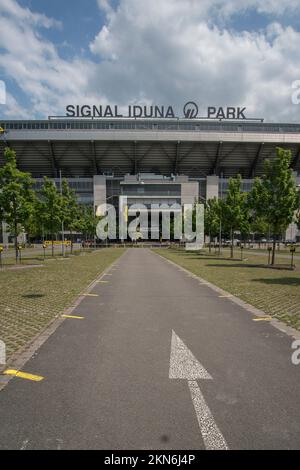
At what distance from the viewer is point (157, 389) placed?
389 centimetres

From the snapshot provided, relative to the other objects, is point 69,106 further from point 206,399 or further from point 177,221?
point 206,399

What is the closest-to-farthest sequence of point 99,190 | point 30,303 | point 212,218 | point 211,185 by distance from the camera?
point 30,303, point 212,218, point 99,190, point 211,185

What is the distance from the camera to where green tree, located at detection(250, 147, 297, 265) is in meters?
20.5

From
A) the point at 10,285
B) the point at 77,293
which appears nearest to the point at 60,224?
the point at 10,285

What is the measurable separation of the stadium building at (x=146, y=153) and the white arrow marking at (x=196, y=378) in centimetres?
7539

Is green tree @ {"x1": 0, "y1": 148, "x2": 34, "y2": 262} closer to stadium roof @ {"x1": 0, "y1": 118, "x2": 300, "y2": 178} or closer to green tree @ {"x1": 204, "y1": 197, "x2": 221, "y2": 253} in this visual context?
green tree @ {"x1": 204, "y1": 197, "x2": 221, "y2": 253}

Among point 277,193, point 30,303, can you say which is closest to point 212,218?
point 277,193

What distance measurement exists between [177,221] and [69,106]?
51467mm

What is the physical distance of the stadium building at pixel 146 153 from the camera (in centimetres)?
8000

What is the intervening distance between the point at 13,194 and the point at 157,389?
19.7 metres

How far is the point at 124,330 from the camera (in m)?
6.47

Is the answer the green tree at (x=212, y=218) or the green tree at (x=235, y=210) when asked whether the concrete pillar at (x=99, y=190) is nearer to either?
the green tree at (x=212, y=218)

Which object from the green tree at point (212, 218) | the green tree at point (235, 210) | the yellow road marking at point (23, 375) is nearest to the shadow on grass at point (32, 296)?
the yellow road marking at point (23, 375)

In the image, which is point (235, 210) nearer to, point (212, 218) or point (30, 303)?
point (212, 218)
